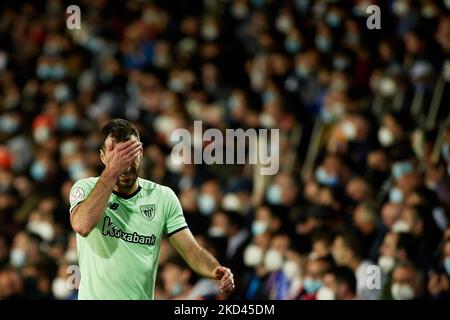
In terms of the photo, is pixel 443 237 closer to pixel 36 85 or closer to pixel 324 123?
pixel 324 123

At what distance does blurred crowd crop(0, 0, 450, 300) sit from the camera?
6918mm

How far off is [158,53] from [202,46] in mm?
590

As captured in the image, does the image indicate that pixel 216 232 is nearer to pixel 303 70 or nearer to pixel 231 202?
pixel 231 202

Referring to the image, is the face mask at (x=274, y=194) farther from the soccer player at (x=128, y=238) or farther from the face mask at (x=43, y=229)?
the soccer player at (x=128, y=238)

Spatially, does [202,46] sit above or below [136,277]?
above

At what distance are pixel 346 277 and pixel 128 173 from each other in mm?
2614

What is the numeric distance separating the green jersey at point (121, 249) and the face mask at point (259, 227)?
350cm

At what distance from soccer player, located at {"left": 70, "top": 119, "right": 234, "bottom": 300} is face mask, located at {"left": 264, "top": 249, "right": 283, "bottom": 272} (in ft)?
9.71

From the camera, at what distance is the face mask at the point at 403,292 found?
246 inches

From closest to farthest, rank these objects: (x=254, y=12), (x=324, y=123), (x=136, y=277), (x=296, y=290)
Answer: (x=136, y=277), (x=296, y=290), (x=324, y=123), (x=254, y=12)

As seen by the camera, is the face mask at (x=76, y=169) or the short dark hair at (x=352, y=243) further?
the face mask at (x=76, y=169)

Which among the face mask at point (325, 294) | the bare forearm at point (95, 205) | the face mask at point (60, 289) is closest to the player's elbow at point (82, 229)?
the bare forearm at point (95, 205)

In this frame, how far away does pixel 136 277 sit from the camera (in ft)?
13.6
